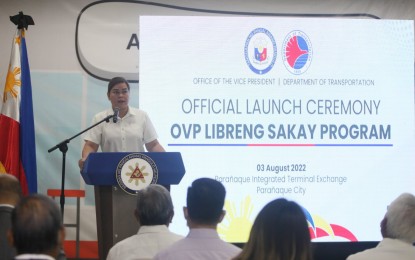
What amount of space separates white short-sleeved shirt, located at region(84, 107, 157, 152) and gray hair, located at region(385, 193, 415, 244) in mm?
2424

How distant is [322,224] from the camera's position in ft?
19.6

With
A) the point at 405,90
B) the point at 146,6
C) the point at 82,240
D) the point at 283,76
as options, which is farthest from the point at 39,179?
the point at 405,90

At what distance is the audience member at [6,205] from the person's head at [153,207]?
57 cm

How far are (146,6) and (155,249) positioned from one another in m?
3.40

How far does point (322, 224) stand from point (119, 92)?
86.1 inches

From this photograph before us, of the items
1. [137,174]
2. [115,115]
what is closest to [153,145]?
[115,115]

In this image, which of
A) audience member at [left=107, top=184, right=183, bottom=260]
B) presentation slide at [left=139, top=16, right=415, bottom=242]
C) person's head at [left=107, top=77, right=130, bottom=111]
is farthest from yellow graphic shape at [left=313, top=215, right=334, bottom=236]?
audience member at [left=107, top=184, right=183, bottom=260]

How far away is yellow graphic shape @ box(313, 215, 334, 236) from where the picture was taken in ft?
19.6

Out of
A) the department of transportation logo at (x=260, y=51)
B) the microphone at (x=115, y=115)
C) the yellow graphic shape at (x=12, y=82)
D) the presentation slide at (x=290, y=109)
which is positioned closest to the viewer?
the microphone at (x=115, y=115)

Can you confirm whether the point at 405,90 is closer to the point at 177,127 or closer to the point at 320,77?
the point at 320,77

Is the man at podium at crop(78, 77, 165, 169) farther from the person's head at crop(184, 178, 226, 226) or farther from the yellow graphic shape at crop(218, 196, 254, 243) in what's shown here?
the person's head at crop(184, 178, 226, 226)

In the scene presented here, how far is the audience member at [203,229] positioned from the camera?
275cm

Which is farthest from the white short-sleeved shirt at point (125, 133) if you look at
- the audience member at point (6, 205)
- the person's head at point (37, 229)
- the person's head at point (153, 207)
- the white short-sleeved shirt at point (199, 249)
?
the person's head at point (37, 229)

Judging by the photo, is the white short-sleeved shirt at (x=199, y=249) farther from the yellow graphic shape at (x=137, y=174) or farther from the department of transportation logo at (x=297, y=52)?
the department of transportation logo at (x=297, y=52)
